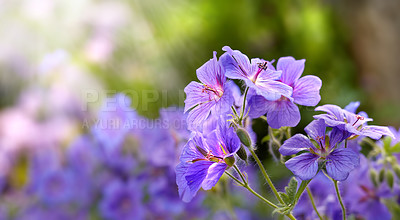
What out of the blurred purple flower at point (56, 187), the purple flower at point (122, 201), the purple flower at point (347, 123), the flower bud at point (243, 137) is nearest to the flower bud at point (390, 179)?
the purple flower at point (347, 123)

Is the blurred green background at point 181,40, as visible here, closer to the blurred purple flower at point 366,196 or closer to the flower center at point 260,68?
the blurred purple flower at point 366,196

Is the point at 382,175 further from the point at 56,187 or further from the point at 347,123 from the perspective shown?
the point at 56,187

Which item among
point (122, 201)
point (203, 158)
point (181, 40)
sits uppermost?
point (181, 40)

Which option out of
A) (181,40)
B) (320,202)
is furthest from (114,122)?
(181,40)

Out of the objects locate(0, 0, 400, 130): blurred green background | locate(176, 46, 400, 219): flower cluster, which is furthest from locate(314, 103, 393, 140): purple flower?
locate(0, 0, 400, 130): blurred green background

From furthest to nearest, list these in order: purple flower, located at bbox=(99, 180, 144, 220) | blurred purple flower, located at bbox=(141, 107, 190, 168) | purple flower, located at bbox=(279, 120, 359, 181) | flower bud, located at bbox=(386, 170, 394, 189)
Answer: purple flower, located at bbox=(99, 180, 144, 220) < blurred purple flower, located at bbox=(141, 107, 190, 168) < flower bud, located at bbox=(386, 170, 394, 189) < purple flower, located at bbox=(279, 120, 359, 181)

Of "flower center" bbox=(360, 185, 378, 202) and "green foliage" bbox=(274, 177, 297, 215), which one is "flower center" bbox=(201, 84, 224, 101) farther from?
"flower center" bbox=(360, 185, 378, 202)
